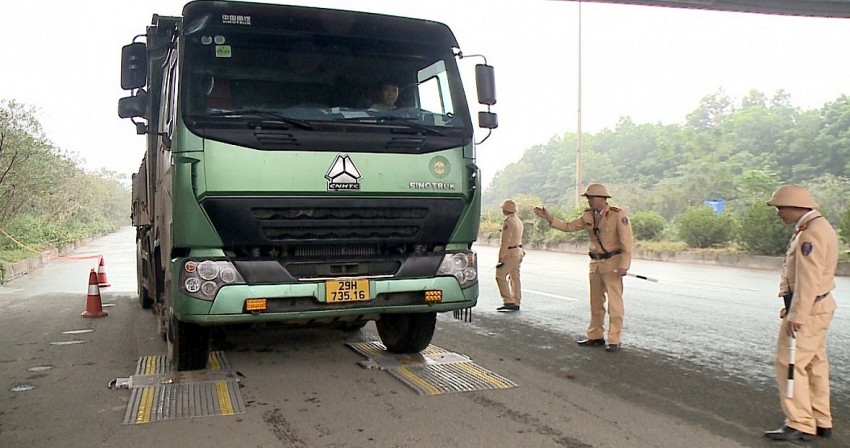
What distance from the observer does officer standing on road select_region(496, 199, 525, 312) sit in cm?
1039

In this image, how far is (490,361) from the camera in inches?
262

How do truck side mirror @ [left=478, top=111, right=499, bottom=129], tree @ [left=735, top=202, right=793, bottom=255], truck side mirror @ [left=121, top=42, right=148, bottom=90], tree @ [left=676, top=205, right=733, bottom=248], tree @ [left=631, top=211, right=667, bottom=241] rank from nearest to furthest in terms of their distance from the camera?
truck side mirror @ [left=121, top=42, right=148, bottom=90] → truck side mirror @ [left=478, top=111, right=499, bottom=129] → tree @ [left=735, top=202, right=793, bottom=255] → tree @ [left=676, top=205, right=733, bottom=248] → tree @ [left=631, top=211, right=667, bottom=241]

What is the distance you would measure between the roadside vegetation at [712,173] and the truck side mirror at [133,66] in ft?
53.8

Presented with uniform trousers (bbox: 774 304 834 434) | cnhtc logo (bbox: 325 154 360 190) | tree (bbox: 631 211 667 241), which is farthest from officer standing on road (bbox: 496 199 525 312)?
tree (bbox: 631 211 667 241)

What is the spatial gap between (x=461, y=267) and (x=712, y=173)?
36.7 meters

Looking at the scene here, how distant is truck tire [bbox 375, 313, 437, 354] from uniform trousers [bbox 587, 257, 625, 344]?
1.82 metres

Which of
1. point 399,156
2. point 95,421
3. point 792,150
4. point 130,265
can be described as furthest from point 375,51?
point 792,150

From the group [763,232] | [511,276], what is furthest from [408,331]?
[763,232]

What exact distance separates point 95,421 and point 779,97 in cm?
5212

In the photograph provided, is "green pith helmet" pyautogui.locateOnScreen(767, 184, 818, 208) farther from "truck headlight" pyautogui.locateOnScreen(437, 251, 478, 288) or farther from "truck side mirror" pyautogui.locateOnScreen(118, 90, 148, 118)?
"truck side mirror" pyautogui.locateOnScreen(118, 90, 148, 118)

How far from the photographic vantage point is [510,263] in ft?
34.2

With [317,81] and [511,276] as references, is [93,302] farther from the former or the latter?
[317,81]

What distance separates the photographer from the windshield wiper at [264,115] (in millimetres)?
5113

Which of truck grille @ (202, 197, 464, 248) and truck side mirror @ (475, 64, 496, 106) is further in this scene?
truck side mirror @ (475, 64, 496, 106)
